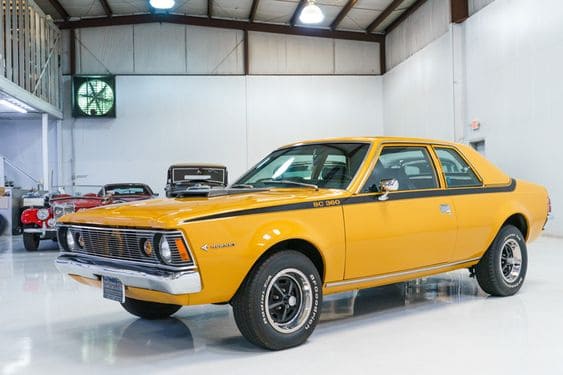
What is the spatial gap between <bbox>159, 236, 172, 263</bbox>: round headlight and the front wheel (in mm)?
539

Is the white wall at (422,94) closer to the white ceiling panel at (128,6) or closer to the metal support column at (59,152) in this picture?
the white ceiling panel at (128,6)

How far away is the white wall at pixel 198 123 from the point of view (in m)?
20.1

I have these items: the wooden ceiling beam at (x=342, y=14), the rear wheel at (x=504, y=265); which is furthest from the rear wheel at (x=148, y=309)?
the wooden ceiling beam at (x=342, y=14)

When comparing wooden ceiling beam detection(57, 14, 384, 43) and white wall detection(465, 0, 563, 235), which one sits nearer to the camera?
white wall detection(465, 0, 563, 235)

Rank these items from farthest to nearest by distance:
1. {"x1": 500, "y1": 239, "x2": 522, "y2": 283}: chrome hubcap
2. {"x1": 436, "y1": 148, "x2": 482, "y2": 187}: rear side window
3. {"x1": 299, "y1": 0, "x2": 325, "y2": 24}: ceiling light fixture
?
{"x1": 299, "y1": 0, "x2": 325, "y2": 24}: ceiling light fixture < {"x1": 500, "y1": 239, "x2": 522, "y2": 283}: chrome hubcap < {"x1": 436, "y1": 148, "x2": 482, "y2": 187}: rear side window

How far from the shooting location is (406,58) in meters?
19.2

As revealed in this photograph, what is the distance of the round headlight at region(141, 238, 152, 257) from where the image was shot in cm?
349

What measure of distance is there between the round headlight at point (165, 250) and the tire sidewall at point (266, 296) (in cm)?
59

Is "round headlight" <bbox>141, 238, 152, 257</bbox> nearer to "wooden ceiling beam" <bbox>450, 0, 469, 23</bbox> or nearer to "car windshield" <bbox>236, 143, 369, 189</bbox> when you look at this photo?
"car windshield" <bbox>236, 143, 369, 189</bbox>

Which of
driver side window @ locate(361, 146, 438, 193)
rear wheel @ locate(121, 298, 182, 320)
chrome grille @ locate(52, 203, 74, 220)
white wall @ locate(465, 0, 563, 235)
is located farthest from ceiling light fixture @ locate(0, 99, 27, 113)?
driver side window @ locate(361, 146, 438, 193)

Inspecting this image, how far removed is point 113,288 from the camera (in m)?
3.71

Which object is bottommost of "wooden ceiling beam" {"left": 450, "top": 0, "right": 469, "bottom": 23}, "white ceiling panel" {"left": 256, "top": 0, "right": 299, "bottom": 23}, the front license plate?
the front license plate

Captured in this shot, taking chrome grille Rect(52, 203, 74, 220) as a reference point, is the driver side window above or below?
above

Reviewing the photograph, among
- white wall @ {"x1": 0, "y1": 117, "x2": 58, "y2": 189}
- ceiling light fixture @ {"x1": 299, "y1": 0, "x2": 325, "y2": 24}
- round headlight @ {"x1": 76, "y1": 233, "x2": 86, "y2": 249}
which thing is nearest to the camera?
round headlight @ {"x1": 76, "y1": 233, "x2": 86, "y2": 249}
